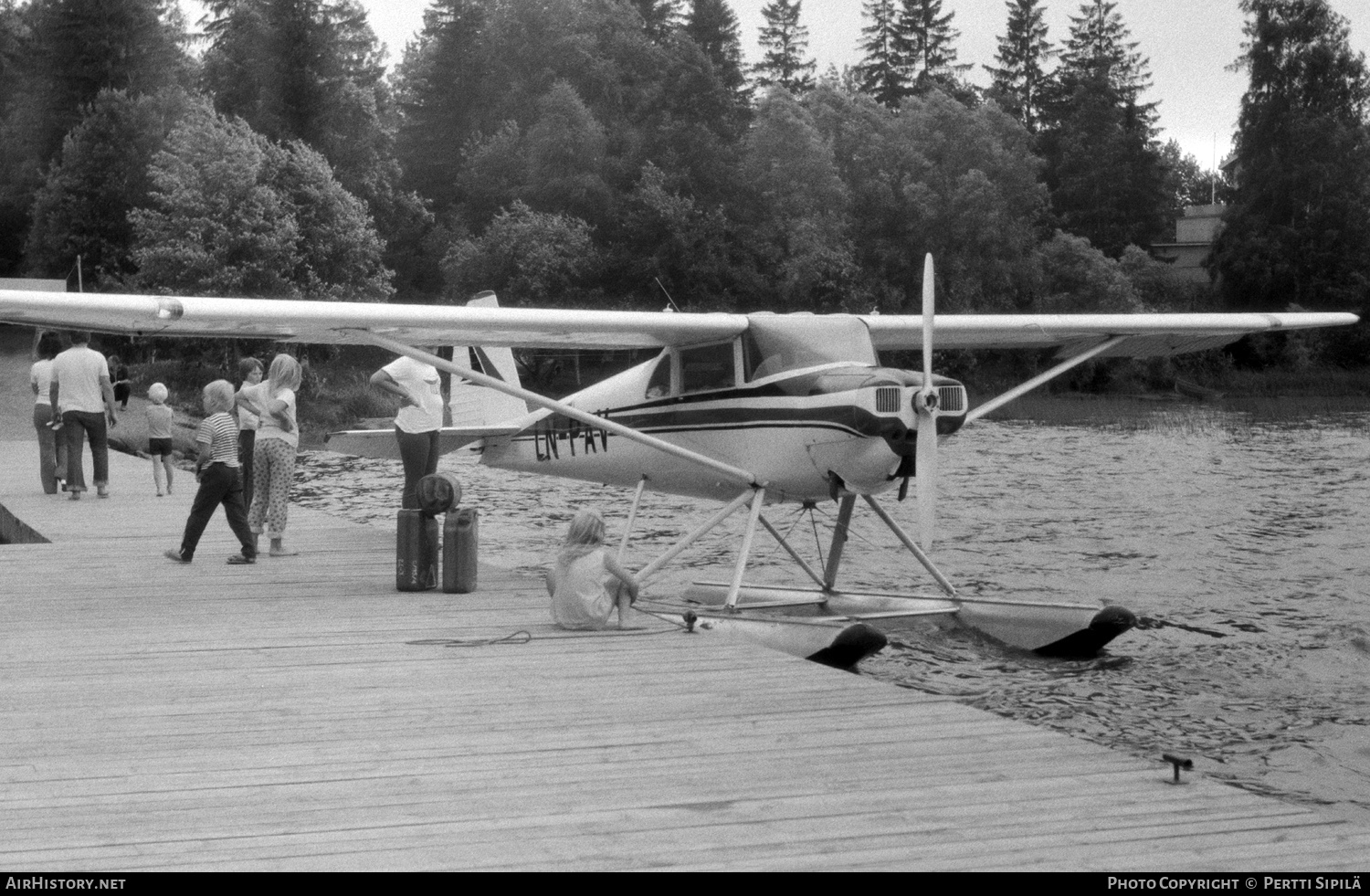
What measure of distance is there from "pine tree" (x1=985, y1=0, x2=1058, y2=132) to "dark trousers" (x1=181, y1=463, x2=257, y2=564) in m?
73.6

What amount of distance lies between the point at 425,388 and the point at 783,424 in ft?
8.96

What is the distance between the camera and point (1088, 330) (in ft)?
35.9

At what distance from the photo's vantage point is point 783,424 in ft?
29.7

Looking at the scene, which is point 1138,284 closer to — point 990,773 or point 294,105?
point 294,105

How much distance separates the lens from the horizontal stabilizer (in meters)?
12.0

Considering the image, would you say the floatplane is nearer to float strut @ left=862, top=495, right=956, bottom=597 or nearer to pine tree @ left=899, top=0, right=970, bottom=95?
float strut @ left=862, top=495, right=956, bottom=597

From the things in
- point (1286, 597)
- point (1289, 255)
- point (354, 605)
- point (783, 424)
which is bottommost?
point (1286, 597)

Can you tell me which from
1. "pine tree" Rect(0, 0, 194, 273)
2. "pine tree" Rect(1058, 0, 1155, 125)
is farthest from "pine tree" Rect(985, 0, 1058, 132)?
"pine tree" Rect(0, 0, 194, 273)

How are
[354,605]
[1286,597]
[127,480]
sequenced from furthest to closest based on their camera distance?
[127,480] < [1286,597] < [354,605]

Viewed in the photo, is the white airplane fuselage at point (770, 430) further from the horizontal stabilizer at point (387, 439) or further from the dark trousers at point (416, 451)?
the dark trousers at point (416, 451)

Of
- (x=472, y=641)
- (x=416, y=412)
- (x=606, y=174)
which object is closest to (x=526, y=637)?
(x=472, y=641)

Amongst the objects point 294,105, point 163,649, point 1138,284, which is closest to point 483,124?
point 294,105

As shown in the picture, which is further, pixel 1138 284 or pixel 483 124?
pixel 483 124

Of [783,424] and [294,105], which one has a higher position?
[294,105]
